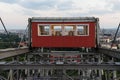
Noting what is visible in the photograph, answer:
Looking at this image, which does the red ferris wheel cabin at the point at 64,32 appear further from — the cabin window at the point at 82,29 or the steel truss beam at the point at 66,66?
the steel truss beam at the point at 66,66

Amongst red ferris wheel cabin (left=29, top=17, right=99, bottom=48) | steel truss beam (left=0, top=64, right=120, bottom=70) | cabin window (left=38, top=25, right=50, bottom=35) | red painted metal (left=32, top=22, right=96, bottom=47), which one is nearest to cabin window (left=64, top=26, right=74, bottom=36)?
red ferris wheel cabin (left=29, top=17, right=99, bottom=48)

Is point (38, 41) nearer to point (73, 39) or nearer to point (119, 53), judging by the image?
point (73, 39)

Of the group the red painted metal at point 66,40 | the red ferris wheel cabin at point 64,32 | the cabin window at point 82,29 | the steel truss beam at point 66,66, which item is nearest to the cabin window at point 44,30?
the red ferris wheel cabin at point 64,32

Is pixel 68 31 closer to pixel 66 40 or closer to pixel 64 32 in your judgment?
pixel 64 32

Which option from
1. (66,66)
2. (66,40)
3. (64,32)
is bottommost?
(66,66)

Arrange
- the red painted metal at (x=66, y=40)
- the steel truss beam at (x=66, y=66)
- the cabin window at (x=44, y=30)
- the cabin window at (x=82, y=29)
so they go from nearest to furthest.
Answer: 1. the steel truss beam at (x=66, y=66)
2. the red painted metal at (x=66, y=40)
3. the cabin window at (x=82, y=29)
4. the cabin window at (x=44, y=30)

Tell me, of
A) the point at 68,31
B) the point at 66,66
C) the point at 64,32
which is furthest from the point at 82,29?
the point at 66,66

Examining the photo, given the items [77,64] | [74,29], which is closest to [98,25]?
[74,29]

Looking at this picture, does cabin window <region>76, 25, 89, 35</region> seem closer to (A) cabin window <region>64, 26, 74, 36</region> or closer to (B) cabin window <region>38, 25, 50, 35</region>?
(A) cabin window <region>64, 26, 74, 36</region>
